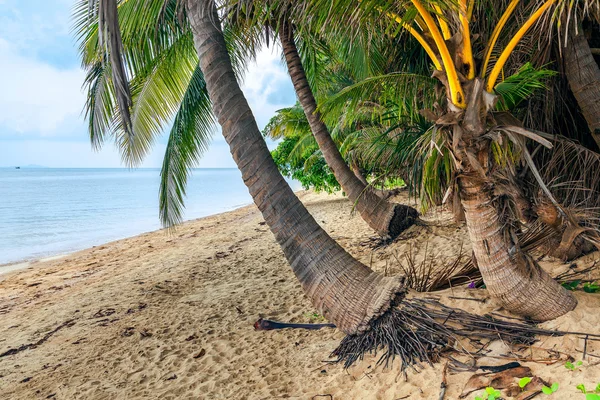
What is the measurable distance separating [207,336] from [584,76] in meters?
4.76

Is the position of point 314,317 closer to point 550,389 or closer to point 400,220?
point 550,389

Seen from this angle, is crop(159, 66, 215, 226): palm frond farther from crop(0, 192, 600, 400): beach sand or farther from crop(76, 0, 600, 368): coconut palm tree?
crop(76, 0, 600, 368): coconut palm tree

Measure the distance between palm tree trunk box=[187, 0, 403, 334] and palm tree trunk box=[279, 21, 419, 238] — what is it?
241cm

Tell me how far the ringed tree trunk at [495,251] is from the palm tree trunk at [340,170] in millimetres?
2853

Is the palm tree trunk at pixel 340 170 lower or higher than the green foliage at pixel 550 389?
higher

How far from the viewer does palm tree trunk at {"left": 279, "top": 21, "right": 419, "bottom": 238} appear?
A: 6344 mm

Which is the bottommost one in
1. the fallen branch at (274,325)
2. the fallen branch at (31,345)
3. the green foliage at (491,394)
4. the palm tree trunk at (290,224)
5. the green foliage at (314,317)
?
the green foliage at (491,394)

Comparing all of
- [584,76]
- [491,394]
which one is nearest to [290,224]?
[491,394]

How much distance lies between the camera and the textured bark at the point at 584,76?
362 centimetres

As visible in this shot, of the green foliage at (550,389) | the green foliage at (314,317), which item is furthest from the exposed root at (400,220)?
the green foliage at (550,389)

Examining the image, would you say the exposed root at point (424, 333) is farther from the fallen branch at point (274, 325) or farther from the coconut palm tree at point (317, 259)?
the fallen branch at point (274, 325)

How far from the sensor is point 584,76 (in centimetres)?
367

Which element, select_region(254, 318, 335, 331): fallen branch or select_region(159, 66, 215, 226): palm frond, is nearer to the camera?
select_region(254, 318, 335, 331): fallen branch

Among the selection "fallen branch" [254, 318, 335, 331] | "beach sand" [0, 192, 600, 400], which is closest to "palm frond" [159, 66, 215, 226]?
"beach sand" [0, 192, 600, 400]
